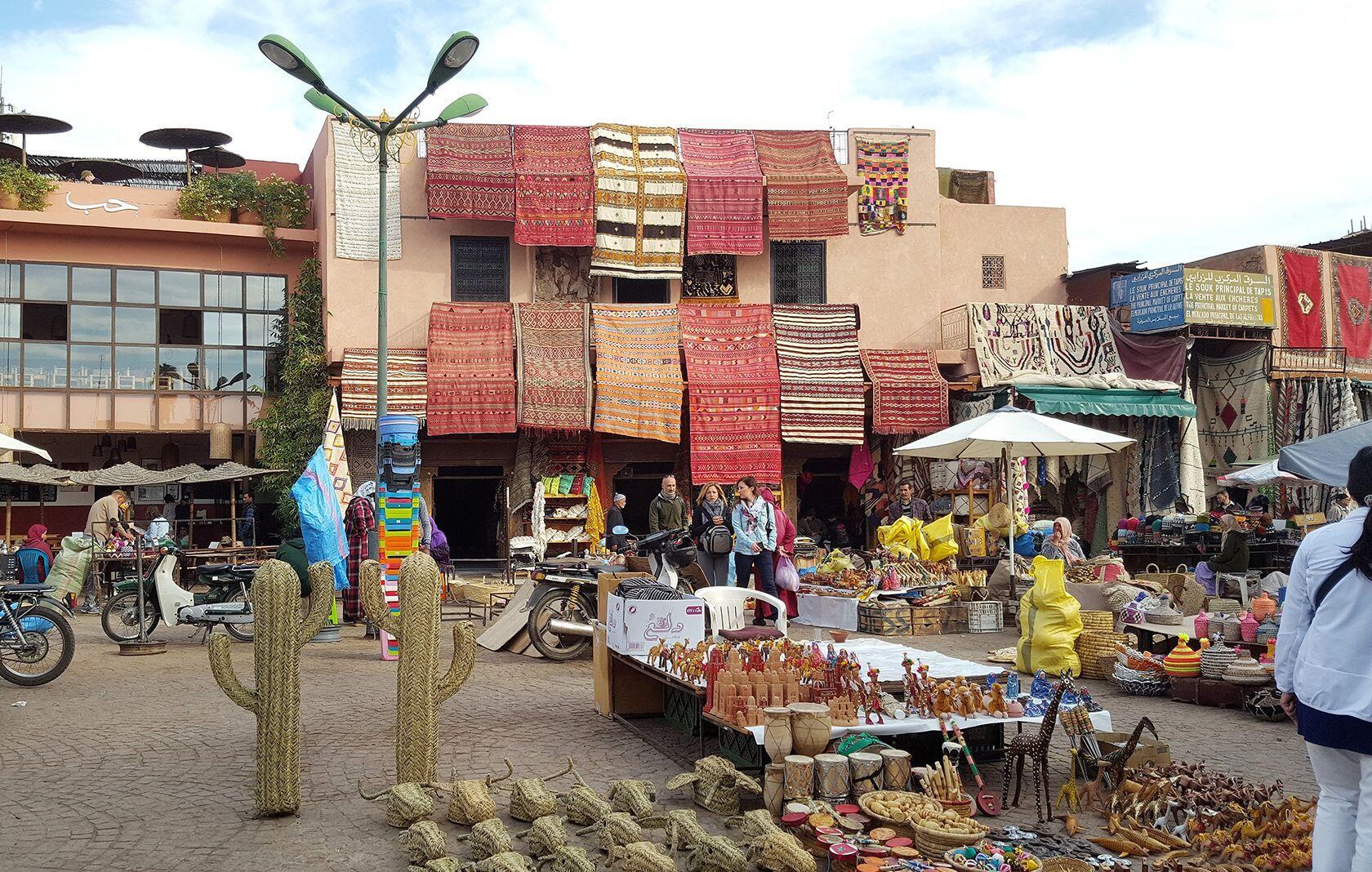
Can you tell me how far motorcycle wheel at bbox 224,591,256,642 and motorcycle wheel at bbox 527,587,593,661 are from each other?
10.5 ft

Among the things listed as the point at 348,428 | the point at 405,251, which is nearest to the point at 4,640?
the point at 348,428

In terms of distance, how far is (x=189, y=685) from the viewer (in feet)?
31.4

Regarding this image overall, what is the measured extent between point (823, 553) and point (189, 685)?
9.62m

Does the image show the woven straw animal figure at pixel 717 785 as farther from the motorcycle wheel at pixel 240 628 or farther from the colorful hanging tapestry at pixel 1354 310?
the colorful hanging tapestry at pixel 1354 310

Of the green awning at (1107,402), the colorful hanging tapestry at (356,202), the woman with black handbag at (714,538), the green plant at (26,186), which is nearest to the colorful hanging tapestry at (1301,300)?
the green awning at (1107,402)

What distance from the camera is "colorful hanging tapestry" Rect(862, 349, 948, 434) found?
20453 mm

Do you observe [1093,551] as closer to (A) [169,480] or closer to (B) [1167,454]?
(B) [1167,454]

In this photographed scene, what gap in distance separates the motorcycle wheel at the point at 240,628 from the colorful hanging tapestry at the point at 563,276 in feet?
30.4

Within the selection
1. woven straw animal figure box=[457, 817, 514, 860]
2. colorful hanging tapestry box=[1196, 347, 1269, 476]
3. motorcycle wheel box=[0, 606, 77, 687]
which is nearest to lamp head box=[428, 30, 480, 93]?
motorcycle wheel box=[0, 606, 77, 687]

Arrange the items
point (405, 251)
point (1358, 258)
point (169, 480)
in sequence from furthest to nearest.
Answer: point (1358, 258) → point (405, 251) → point (169, 480)

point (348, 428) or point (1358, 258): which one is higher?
point (1358, 258)

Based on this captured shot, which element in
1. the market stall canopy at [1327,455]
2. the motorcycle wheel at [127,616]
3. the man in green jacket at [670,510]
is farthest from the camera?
the man in green jacket at [670,510]

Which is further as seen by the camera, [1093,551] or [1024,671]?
[1093,551]

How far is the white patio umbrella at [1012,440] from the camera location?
12859 millimetres
